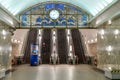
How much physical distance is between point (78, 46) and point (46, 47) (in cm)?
384

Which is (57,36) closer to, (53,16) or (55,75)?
(53,16)

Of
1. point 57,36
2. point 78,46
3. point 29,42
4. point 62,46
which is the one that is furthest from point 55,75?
point 57,36

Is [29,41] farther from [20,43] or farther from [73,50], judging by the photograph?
[73,50]

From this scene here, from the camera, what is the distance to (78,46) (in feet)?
92.1

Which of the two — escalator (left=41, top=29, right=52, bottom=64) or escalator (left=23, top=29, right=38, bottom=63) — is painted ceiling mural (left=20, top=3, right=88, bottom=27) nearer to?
escalator (left=41, top=29, right=52, bottom=64)

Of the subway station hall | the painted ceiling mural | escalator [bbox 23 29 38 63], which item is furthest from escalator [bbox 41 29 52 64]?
the painted ceiling mural

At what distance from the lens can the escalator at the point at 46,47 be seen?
1005 inches

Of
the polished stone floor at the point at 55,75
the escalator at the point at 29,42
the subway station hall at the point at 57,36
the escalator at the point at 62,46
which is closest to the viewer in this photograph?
the polished stone floor at the point at 55,75

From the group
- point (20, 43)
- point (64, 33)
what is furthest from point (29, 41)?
point (64, 33)

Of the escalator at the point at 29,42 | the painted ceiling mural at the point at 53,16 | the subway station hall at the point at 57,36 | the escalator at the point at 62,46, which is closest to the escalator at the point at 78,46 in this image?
the subway station hall at the point at 57,36

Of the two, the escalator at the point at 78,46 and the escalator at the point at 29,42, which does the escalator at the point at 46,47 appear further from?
the escalator at the point at 78,46

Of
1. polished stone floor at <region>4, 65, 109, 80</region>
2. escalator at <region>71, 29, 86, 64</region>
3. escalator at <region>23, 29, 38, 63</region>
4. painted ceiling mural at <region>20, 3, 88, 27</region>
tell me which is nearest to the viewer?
polished stone floor at <region>4, 65, 109, 80</region>

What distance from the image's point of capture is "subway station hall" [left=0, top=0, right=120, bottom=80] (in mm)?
17175

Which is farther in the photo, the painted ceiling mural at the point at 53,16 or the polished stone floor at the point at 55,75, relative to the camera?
the painted ceiling mural at the point at 53,16
